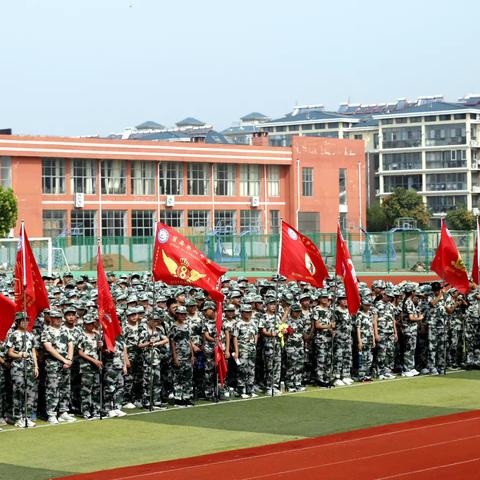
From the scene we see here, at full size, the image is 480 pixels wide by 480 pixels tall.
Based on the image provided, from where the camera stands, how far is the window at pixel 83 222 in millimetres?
64812

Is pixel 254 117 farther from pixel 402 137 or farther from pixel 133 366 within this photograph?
pixel 133 366

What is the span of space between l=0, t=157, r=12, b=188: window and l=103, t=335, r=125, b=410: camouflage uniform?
4541 cm

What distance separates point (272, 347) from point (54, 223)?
44892mm

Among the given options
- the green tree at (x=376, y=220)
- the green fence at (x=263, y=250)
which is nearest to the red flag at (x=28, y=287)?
the green fence at (x=263, y=250)

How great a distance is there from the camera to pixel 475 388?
823 inches

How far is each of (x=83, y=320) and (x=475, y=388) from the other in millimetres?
6838

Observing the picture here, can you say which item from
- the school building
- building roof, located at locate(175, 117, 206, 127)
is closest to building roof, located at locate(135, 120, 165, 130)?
building roof, located at locate(175, 117, 206, 127)

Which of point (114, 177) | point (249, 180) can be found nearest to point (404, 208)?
point (249, 180)

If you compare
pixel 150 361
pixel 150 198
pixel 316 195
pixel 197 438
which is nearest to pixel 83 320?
pixel 150 361

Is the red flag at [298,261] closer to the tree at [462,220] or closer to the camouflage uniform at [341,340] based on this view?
the camouflage uniform at [341,340]

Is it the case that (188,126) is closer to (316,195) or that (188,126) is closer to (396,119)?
(396,119)

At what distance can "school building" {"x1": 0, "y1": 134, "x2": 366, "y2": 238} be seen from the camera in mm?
63500

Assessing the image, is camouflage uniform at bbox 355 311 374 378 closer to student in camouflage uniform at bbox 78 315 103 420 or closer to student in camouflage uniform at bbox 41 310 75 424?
student in camouflage uniform at bbox 78 315 103 420

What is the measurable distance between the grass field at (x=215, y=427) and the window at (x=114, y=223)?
45.9 meters
